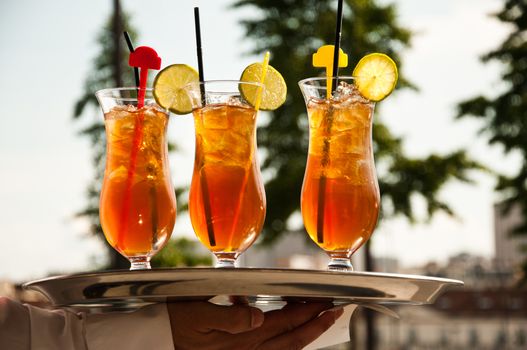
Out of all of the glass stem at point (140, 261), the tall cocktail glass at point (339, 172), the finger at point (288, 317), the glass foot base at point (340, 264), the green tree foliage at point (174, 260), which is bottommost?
the green tree foliage at point (174, 260)

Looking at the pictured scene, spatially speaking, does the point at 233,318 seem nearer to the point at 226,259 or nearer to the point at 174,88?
the point at 226,259

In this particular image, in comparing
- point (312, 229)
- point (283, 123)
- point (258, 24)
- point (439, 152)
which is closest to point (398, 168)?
point (439, 152)

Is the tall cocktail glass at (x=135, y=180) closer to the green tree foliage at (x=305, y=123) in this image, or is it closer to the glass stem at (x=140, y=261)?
the glass stem at (x=140, y=261)

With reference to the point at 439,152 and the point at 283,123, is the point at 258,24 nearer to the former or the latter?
the point at 283,123

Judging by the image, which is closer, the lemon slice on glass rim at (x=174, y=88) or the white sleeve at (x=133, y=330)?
the white sleeve at (x=133, y=330)

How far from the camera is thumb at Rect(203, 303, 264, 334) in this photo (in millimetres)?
1912

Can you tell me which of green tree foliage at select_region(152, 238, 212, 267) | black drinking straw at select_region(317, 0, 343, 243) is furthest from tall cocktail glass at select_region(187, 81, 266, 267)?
green tree foliage at select_region(152, 238, 212, 267)

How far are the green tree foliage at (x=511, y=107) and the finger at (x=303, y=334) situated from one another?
47.7 ft

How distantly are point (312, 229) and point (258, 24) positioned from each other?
14.2m

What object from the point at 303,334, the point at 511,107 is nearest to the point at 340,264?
the point at 303,334

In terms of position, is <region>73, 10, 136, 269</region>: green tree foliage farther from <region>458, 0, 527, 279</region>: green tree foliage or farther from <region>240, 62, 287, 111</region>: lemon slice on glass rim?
<region>240, 62, 287, 111</region>: lemon slice on glass rim

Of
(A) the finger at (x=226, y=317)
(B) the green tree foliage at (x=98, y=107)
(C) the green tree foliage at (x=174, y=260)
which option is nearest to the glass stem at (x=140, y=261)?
(A) the finger at (x=226, y=317)

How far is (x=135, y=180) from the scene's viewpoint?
2264mm

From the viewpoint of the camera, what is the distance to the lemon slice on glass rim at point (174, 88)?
7.34ft
